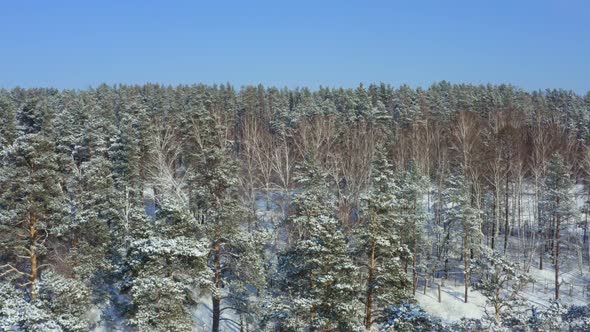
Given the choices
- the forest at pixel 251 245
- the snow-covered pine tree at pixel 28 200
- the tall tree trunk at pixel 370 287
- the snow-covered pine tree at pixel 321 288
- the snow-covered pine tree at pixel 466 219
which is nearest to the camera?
the snow-covered pine tree at pixel 321 288

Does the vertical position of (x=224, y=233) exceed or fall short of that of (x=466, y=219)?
it exceeds it

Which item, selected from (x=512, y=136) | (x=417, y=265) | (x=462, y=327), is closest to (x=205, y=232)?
(x=462, y=327)

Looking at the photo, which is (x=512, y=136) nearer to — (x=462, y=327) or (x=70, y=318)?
(x=462, y=327)

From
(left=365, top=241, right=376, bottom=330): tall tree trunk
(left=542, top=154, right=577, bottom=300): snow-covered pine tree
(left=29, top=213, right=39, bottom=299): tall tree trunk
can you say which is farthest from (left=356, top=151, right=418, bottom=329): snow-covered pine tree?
(left=542, top=154, right=577, bottom=300): snow-covered pine tree

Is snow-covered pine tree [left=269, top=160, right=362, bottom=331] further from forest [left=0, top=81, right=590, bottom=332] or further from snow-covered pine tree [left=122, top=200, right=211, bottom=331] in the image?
snow-covered pine tree [left=122, top=200, right=211, bottom=331]

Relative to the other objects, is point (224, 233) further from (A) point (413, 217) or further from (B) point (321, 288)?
(A) point (413, 217)

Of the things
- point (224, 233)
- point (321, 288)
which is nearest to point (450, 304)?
Answer: point (224, 233)

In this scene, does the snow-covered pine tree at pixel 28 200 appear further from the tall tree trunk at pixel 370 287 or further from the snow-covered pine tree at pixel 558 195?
the snow-covered pine tree at pixel 558 195

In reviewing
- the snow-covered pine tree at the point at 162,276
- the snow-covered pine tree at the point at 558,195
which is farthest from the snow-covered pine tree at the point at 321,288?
the snow-covered pine tree at the point at 558,195

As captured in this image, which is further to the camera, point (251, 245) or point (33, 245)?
point (33, 245)

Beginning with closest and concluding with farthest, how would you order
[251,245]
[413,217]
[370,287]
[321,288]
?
1. [321,288]
2. [370,287]
3. [251,245]
4. [413,217]

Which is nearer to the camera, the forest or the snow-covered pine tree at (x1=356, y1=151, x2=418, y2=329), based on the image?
the forest

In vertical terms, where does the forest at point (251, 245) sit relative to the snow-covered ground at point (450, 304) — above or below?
above

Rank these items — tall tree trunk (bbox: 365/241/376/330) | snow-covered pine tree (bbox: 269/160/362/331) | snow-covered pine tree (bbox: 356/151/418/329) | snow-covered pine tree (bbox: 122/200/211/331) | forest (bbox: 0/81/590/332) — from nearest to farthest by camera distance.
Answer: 1. snow-covered pine tree (bbox: 122/200/211/331)
2. snow-covered pine tree (bbox: 269/160/362/331)
3. forest (bbox: 0/81/590/332)
4. snow-covered pine tree (bbox: 356/151/418/329)
5. tall tree trunk (bbox: 365/241/376/330)
